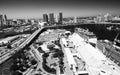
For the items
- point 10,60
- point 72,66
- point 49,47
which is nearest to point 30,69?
point 10,60

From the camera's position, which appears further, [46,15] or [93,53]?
[46,15]

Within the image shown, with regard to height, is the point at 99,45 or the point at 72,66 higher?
the point at 99,45

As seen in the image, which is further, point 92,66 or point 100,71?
point 92,66

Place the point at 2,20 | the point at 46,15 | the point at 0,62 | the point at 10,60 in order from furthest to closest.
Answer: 1. the point at 46,15
2. the point at 2,20
3. the point at 10,60
4. the point at 0,62

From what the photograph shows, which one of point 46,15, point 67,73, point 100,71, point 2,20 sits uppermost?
point 46,15

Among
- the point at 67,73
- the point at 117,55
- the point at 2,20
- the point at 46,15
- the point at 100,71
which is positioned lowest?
the point at 67,73

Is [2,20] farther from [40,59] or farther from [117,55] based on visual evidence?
[117,55]

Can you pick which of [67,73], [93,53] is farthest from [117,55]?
[67,73]

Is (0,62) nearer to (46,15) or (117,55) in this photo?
(117,55)

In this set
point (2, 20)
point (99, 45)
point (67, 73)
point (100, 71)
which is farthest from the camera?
point (2, 20)
